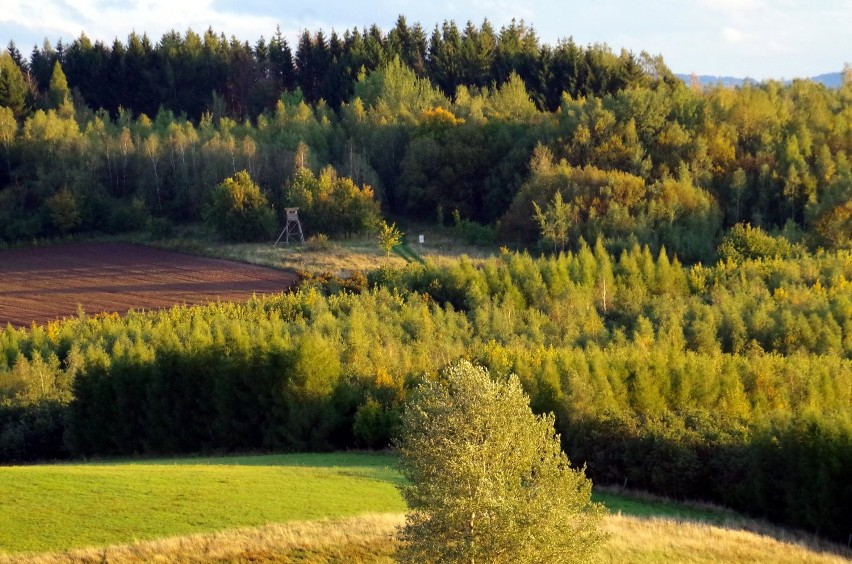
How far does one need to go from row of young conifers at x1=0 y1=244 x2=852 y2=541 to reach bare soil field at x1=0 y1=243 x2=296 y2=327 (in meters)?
4.69

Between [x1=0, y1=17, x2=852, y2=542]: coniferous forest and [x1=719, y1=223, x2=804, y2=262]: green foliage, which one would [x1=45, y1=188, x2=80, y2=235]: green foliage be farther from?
[x1=719, y1=223, x2=804, y2=262]: green foliage

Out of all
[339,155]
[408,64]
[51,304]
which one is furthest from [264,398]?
[408,64]

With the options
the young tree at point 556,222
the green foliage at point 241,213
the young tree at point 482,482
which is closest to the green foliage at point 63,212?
the green foliage at point 241,213

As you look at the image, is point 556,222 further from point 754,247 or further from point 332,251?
point 332,251

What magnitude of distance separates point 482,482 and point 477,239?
57402 mm

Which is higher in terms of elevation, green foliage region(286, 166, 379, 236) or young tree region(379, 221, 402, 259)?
green foliage region(286, 166, 379, 236)

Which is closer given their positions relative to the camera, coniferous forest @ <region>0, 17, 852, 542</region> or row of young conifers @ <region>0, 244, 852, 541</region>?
row of young conifers @ <region>0, 244, 852, 541</region>

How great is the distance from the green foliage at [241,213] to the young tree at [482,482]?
58.0 m

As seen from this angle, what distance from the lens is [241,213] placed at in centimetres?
7200

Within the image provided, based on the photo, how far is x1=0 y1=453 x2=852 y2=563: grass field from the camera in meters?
20.0

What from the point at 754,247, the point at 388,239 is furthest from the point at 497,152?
the point at 754,247

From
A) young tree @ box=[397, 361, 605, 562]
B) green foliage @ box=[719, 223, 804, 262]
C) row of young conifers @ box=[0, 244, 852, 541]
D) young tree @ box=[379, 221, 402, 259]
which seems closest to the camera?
young tree @ box=[397, 361, 605, 562]

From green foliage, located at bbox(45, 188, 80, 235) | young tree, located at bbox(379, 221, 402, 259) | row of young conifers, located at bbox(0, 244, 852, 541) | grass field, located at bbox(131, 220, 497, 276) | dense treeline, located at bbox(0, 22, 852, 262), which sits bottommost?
row of young conifers, located at bbox(0, 244, 852, 541)

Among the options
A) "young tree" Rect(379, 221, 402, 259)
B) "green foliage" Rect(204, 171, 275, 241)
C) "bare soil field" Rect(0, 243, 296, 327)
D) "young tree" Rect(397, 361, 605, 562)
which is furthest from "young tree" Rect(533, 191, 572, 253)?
"young tree" Rect(397, 361, 605, 562)
